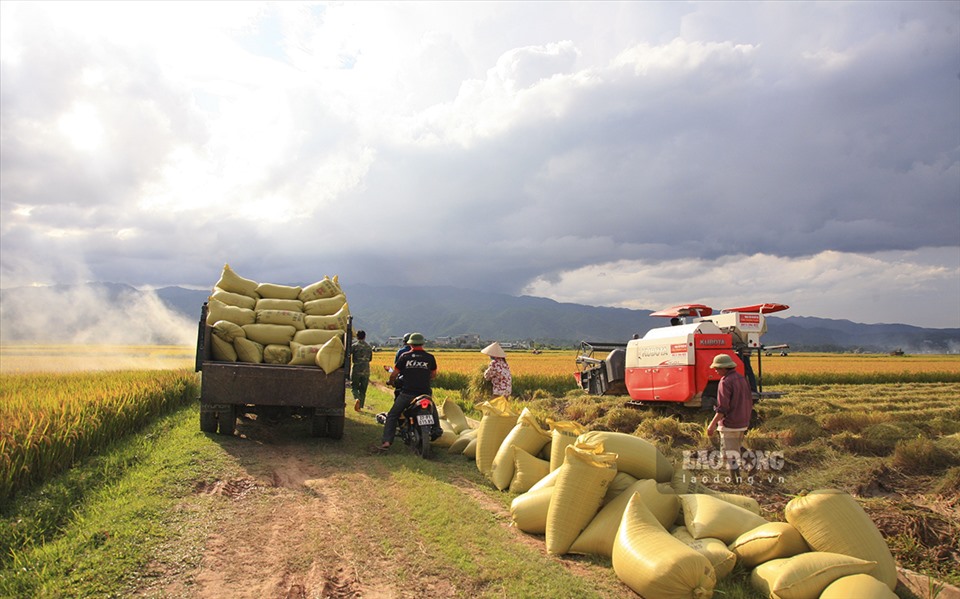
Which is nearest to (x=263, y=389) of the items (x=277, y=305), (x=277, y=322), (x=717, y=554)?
(x=277, y=322)

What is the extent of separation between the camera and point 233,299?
887 centimetres

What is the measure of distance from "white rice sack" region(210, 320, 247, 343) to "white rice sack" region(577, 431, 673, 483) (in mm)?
5674

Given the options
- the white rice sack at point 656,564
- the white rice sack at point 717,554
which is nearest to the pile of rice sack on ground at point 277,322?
the white rice sack at point 656,564

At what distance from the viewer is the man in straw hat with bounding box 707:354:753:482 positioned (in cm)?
636

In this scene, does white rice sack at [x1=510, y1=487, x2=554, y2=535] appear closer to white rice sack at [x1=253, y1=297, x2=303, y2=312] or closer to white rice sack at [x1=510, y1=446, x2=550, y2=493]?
white rice sack at [x1=510, y1=446, x2=550, y2=493]

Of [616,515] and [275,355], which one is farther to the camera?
[275,355]

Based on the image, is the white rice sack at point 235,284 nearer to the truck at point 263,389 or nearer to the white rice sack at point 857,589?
the truck at point 263,389

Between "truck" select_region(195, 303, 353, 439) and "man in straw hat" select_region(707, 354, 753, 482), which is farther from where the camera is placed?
"truck" select_region(195, 303, 353, 439)

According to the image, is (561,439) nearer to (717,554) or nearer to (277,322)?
(717,554)

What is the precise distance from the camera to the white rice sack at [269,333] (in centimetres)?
863

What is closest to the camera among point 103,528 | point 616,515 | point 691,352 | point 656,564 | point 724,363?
point 656,564

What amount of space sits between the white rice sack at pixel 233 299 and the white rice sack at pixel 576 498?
642 centimetres

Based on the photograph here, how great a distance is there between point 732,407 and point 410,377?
4017 millimetres

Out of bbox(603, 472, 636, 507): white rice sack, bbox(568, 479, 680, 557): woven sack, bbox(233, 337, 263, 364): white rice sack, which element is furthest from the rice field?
bbox(603, 472, 636, 507): white rice sack
